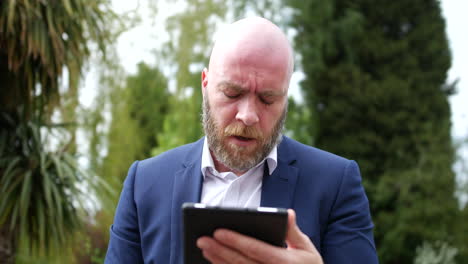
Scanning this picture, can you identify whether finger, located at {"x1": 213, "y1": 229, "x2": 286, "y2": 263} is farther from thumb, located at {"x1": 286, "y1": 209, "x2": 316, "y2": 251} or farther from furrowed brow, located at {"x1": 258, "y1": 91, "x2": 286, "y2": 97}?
furrowed brow, located at {"x1": 258, "y1": 91, "x2": 286, "y2": 97}

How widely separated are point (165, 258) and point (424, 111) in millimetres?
11024

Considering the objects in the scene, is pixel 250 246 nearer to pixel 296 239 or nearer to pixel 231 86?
pixel 296 239

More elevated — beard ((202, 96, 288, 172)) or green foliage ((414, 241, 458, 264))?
beard ((202, 96, 288, 172))

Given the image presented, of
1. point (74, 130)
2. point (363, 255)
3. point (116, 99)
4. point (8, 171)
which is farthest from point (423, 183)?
point (363, 255)

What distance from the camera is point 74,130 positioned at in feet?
19.8

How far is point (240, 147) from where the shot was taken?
1632 mm

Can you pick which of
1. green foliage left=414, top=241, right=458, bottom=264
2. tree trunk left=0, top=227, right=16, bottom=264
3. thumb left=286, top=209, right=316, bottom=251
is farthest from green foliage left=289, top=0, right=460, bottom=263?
thumb left=286, top=209, right=316, bottom=251

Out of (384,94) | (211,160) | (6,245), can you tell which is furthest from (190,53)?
(211,160)

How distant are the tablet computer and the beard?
425mm

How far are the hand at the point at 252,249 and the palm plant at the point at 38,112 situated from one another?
4107mm

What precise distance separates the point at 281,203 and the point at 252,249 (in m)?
0.43

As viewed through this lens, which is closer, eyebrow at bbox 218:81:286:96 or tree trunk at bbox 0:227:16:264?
eyebrow at bbox 218:81:286:96

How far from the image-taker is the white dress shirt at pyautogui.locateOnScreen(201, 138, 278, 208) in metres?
1.70

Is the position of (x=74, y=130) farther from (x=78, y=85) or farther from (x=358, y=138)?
(x=358, y=138)
